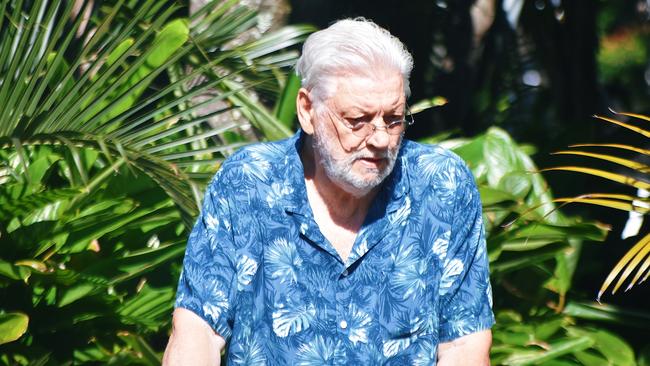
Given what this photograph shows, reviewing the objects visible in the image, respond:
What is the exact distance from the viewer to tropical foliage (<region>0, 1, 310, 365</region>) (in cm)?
349

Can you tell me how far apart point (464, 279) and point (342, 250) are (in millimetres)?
293

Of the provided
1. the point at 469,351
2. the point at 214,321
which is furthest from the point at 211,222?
the point at 469,351

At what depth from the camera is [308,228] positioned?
253 cm

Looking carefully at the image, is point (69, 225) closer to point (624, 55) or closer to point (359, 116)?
point (359, 116)

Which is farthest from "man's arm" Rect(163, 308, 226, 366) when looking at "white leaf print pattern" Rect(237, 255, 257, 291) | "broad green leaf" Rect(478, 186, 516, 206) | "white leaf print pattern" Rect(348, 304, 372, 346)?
"broad green leaf" Rect(478, 186, 516, 206)

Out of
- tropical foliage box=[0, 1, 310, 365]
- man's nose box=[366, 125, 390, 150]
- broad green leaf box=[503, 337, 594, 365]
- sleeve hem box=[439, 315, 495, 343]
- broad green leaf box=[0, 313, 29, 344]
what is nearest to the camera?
man's nose box=[366, 125, 390, 150]

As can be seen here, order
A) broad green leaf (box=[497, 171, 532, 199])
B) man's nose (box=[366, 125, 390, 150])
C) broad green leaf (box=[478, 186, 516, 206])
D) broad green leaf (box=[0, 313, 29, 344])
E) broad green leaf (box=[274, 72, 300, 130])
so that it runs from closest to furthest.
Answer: man's nose (box=[366, 125, 390, 150]) < broad green leaf (box=[0, 313, 29, 344]) < broad green leaf (box=[478, 186, 516, 206]) < broad green leaf (box=[497, 171, 532, 199]) < broad green leaf (box=[274, 72, 300, 130])

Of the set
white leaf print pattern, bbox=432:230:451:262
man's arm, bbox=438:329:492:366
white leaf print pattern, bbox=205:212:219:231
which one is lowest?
man's arm, bbox=438:329:492:366

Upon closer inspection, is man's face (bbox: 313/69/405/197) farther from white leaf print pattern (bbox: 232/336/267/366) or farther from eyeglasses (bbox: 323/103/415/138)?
white leaf print pattern (bbox: 232/336/267/366)

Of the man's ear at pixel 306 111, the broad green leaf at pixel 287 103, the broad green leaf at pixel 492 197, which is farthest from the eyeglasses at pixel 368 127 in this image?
the broad green leaf at pixel 287 103

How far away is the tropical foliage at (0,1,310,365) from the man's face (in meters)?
0.95

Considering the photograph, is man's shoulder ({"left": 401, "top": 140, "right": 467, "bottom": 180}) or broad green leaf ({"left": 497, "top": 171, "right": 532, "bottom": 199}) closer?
man's shoulder ({"left": 401, "top": 140, "right": 467, "bottom": 180})

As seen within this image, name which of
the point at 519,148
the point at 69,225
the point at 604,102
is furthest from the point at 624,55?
the point at 69,225

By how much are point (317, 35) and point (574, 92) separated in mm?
3864
